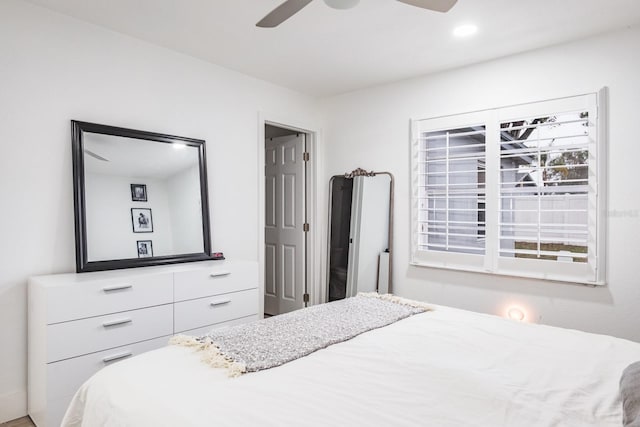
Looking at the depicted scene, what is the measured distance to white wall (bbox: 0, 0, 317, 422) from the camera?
2.34 metres

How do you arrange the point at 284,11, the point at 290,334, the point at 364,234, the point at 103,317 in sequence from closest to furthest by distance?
the point at 290,334, the point at 284,11, the point at 103,317, the point at 364,234

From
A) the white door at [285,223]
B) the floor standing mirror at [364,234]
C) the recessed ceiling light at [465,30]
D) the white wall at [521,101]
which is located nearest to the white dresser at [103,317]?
the floor standing mirror at [364,234]

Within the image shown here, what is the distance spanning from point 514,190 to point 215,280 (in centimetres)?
242

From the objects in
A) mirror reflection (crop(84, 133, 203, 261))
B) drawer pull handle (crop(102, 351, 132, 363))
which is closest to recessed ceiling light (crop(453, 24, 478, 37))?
mirror reflection (crop(84, 133, 203, 261))

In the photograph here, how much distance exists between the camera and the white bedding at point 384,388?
3.55 feet

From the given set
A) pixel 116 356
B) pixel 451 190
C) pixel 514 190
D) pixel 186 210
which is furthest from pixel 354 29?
pixel 116 356

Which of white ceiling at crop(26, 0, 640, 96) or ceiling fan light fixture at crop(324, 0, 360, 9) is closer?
ceiling fan light fixture at crop(324, 0, 360, 9)

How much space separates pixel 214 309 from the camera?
2.86 meters

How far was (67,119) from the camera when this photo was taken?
2578 millimetres

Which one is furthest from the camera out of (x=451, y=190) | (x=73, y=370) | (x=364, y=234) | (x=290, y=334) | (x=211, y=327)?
(x=364, y=234)

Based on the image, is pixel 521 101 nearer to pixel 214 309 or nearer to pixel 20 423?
pixel 214 309

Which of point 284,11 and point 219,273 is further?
point 219,273

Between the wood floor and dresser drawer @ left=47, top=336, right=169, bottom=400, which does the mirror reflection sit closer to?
dresser drawer @ left=47, top=336, right=169, bottom=400

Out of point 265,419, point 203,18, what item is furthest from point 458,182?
point 265,419
